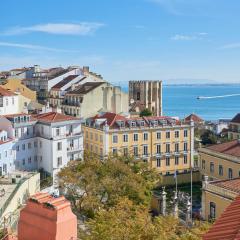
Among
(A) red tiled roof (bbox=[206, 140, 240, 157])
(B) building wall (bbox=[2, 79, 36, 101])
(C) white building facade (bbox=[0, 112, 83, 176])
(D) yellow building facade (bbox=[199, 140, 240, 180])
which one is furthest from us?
(B) building wall (bbox=[2, 79, 36, 101])

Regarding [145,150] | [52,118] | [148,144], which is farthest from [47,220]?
[148,144]

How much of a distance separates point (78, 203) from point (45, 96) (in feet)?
133

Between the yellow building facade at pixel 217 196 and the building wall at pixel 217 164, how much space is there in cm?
950

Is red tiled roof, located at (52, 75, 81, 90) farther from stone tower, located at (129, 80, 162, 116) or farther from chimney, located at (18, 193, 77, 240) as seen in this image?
chimney, located at (18, 193, 77, 240)

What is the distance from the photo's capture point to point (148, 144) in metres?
52.8

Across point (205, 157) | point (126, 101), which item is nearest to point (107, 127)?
point (205, 157)

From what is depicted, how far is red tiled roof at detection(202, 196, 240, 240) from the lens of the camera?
27.3 feet

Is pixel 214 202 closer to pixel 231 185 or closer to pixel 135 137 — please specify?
pixel 231 185

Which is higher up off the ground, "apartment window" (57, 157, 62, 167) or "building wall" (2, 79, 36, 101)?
"building wall" (2, 79, 36, 101)

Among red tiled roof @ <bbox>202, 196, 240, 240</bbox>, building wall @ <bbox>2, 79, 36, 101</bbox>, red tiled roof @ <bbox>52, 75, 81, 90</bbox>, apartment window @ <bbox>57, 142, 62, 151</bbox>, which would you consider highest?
red tiled roof @ <bbox>52, 75, 81, 90</bbox>

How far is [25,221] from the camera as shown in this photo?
10344 millimetres

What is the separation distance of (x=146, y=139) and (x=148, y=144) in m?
0.63

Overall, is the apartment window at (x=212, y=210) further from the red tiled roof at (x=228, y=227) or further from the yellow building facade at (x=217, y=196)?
the red tiled roof at (x=228, y=227)

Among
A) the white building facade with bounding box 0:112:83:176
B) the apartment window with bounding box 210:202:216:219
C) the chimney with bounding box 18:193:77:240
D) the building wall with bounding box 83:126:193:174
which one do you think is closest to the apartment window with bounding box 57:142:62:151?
the white building facade with bounding box 0:112:83:176
